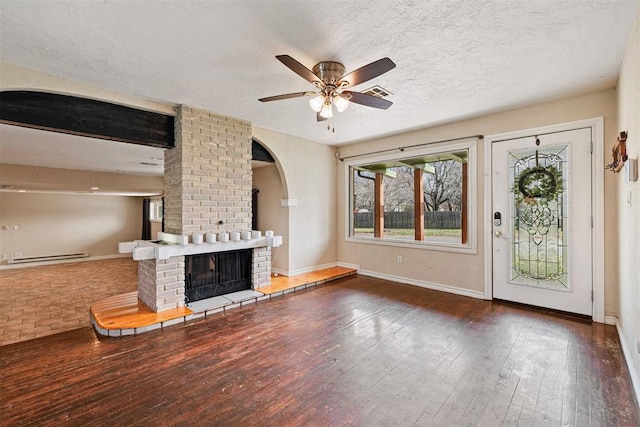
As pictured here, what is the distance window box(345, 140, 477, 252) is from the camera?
4.48m

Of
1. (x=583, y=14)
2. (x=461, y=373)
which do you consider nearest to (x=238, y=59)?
(x=583, y=14)

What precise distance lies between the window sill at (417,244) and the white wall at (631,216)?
5.49ft

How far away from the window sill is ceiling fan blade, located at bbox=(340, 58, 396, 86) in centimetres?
311

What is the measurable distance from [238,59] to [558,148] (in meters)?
3.89

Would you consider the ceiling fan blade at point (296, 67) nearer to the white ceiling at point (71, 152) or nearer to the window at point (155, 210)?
the white ceiling at point (71, 152)

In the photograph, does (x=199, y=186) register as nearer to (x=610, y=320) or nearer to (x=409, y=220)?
A: (x=409, y=220)

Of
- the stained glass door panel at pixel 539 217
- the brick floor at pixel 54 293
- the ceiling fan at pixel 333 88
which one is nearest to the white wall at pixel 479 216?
the stained glass door panel at pixel 539 217

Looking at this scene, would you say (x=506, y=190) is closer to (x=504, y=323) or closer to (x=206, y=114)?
(x=504, y=323)

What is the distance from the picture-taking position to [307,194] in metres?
5.53

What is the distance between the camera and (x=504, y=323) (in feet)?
10.6

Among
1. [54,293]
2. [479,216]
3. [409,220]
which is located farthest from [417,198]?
[54,293]

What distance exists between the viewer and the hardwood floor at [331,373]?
181 centimetres

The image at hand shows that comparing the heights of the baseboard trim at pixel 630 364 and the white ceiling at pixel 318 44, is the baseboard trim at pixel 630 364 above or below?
below

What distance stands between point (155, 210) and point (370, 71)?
31.5ft
